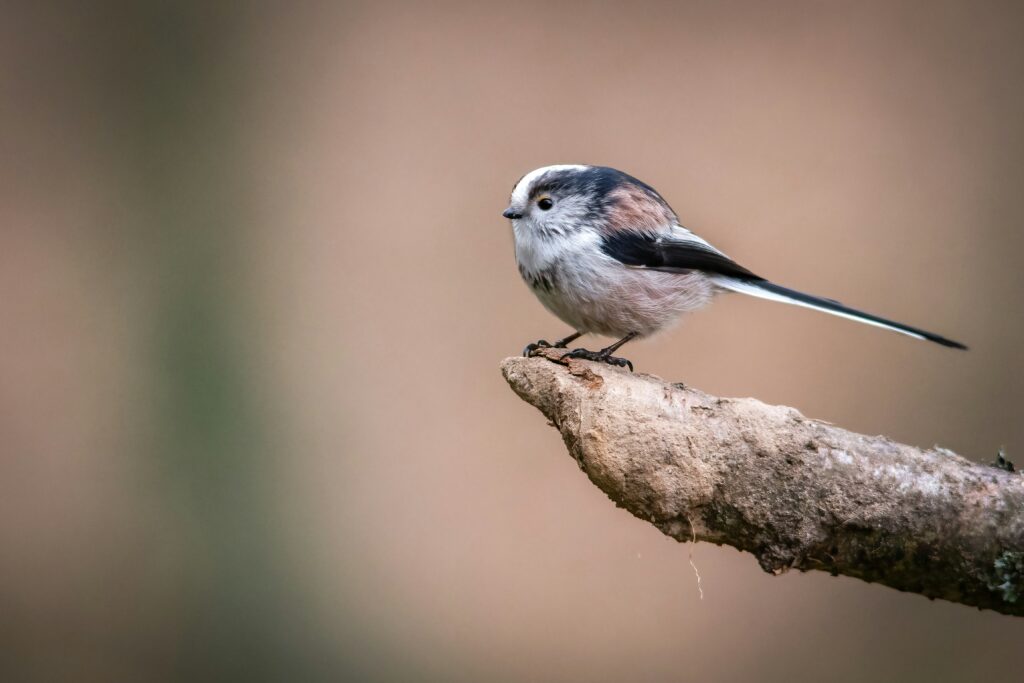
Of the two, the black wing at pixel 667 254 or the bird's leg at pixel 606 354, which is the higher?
the black wing at pixel 667 254

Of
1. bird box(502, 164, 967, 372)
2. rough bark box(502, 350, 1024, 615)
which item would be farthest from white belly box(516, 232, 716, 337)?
rough bark box(502, 350, 1024, 615)

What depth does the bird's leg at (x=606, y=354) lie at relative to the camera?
6.72ft

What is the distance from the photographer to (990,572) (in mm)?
1572

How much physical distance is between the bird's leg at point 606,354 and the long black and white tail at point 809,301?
29 centimetres

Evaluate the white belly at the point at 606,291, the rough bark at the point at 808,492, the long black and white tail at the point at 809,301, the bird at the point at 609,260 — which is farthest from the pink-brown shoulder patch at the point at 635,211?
the rough bark at the point at 808,492

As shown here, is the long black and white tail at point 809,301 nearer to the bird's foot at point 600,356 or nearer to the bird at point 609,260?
the bird at point 609,260

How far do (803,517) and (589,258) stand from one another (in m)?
0.75

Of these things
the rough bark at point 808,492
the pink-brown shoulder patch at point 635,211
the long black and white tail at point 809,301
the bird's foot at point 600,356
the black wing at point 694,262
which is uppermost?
the pink-brown shoulder patch at point 635,211

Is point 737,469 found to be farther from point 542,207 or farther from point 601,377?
point 542,207

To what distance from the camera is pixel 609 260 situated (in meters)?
2.03

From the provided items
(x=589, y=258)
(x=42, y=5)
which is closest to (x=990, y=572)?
(x=589, y=258)

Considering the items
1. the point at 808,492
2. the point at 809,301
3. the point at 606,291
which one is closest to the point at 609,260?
the point at 606,291

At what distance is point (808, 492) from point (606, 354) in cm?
63

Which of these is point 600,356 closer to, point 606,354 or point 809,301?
point 606,354
